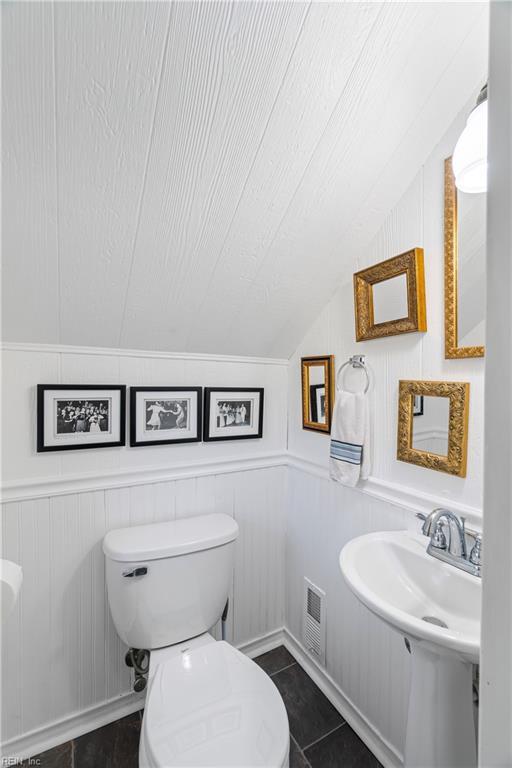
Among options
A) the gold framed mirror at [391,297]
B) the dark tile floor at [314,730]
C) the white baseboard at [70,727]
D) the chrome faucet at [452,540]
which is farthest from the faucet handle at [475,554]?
the white baseboard at [70,727]

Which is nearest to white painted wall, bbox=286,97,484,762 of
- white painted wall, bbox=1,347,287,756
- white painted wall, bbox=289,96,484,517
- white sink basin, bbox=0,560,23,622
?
white painted wall, bbox=289,96,484,517

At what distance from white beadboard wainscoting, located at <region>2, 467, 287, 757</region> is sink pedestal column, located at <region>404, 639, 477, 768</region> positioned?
1.00 meters

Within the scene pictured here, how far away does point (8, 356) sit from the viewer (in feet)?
3.99

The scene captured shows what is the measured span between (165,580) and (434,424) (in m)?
1.06

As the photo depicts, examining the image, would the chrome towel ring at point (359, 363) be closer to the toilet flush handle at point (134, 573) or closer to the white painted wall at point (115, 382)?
the white painted wall at point (115, 382)

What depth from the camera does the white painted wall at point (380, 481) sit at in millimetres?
1090

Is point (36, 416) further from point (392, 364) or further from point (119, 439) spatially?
point (392, 364)

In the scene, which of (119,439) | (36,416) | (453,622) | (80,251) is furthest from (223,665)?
(80,251)

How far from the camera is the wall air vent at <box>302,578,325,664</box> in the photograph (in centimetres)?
157

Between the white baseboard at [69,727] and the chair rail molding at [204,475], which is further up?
the chair rail molding at [204,475]

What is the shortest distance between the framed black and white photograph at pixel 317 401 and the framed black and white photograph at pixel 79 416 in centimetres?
83

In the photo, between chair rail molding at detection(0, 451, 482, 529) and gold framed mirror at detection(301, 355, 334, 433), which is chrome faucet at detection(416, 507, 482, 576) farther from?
gold framed mirror at detection(301, 355, 334, 433)

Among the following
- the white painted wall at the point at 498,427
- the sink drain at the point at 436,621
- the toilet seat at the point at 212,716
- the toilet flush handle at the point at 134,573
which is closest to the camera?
the white painted wall at the point at 498,427

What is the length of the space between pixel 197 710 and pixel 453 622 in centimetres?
74
